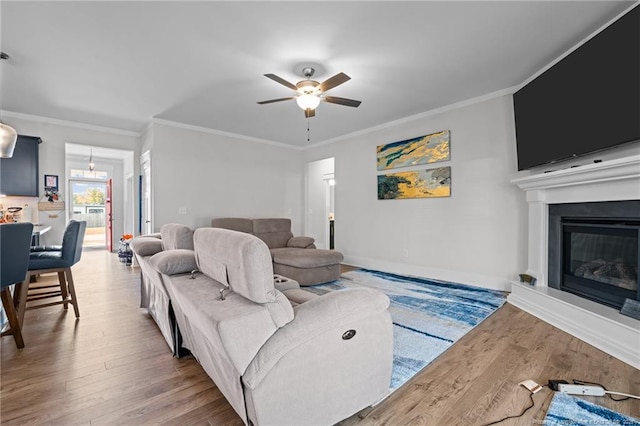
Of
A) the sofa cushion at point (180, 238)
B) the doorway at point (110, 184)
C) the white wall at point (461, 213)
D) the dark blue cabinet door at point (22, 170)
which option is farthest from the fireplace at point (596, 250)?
the doorway at point (110, 184)

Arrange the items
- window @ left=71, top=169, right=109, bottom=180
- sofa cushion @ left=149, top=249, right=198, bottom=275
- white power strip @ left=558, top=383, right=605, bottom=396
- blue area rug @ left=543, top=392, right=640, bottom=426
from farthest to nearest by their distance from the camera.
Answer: window @ left=71, top=169, right=109, bottom=180 < sofa cushion @ left=149, top=249, right=198, bottom=275 < white power strip @ left=558, top=383, right=605, bottom=396 < blue area rug @ left=543, top=392, right=640, bottom=426

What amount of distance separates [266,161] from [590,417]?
227 inches

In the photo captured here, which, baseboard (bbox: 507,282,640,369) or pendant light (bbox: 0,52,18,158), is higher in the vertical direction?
pendant light (bbox: 0,52,18,158)

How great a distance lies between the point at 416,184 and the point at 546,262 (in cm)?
Answer: 202

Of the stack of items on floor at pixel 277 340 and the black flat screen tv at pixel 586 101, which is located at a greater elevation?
the black flat screen tv at pixel 586 101

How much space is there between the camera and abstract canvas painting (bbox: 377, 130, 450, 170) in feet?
14.1

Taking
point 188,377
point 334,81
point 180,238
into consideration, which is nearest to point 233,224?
point 180,238

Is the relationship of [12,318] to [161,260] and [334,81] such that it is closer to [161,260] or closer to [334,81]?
[161,260]

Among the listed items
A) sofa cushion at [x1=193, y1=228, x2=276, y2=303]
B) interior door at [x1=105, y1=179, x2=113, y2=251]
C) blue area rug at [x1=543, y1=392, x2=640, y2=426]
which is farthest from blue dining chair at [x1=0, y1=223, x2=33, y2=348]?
interior door at [x1=105, y1=179, x2=113, y2=251]

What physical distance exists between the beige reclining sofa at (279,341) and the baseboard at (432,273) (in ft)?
9.63

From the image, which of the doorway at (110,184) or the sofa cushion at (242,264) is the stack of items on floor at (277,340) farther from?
the doorway at (110,184)

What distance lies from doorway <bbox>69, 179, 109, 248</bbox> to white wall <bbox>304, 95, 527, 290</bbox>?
24.6 ft

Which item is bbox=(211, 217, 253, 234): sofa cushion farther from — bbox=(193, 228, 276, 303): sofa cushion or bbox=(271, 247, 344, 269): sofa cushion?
bbox=(193, 228, 276, 303): sofa cushion

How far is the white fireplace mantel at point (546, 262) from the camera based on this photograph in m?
2.12
